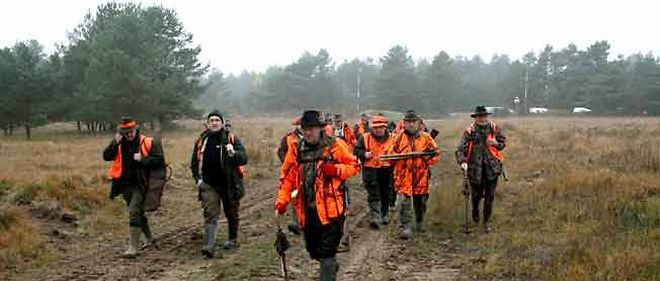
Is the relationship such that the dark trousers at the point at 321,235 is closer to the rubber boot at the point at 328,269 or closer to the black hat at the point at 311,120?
the rubber boot at the point at 328,269

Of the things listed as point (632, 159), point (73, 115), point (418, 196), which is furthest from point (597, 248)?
point (73, 115)

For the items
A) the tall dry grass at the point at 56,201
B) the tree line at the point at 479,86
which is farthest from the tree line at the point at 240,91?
the tall dry grass at the point at 56,201

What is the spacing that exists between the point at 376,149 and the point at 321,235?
198 inches

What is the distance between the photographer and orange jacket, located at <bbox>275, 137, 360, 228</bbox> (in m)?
6.02

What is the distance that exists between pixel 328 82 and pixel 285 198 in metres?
74.1

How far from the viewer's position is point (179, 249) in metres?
9.05

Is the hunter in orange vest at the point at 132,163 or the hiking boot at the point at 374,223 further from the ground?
the hunter in orange vest at the point at 132,163

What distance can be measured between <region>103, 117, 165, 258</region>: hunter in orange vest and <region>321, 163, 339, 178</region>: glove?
3697 mm

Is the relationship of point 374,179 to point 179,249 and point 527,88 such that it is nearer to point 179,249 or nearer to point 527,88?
point 179,249

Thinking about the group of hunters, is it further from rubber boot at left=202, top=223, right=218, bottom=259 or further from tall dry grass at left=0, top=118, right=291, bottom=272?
tall dry grass at left=0, top=118, right=291, bottom=272

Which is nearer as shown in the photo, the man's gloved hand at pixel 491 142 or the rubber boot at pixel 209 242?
the rubber boot at pixel 209 242

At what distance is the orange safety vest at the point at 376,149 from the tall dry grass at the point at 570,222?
1.40m

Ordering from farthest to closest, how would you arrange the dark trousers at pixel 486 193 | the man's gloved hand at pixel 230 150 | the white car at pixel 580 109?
the white car at pixel 580 109 → the dark trousers at pixel 486 193 → the man's gloved hand at pixel 230 150

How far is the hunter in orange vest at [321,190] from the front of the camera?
19.7 feet
